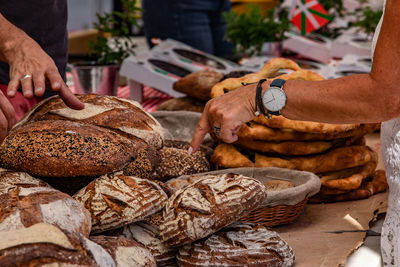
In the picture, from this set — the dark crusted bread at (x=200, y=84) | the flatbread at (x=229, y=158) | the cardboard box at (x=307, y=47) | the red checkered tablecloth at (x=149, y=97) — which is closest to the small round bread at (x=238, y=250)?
the flatbread at (x=229, y=158)

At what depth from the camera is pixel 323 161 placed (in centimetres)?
169

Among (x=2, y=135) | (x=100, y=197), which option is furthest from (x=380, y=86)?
(x=2, y=135)

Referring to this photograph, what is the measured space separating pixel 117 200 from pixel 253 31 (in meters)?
2.18

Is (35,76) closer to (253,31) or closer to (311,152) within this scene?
(311,152)

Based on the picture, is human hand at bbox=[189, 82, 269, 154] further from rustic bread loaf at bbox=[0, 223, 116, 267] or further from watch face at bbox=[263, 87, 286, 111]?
rustic bread loaf at bbox=[0, 223, 116, 267]

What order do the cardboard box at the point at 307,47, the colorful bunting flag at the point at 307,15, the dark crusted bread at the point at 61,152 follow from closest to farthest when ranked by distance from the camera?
the dark crusted bread at the point at 61,152 → the colorful bunting flag at the point at 307,15 → the cardboard box at the point at 307,47

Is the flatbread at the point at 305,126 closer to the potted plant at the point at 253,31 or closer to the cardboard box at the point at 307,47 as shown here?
the potted plant at the point at 253,31

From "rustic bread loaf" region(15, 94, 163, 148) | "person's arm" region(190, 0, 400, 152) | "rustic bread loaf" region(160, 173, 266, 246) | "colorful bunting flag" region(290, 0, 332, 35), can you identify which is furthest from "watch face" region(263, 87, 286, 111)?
"colorful bunting flag" region(290, 0, 332, 35)

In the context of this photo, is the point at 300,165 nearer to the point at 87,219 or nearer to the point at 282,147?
the point at 282,147

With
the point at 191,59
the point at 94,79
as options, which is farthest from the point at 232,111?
the point at 191,59

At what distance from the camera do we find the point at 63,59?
2.26 metres

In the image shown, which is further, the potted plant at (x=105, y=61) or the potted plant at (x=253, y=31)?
the potted plant at (x=253, y=31)

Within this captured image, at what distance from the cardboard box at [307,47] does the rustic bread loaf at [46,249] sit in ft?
9.69

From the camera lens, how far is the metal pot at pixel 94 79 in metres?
2.28
